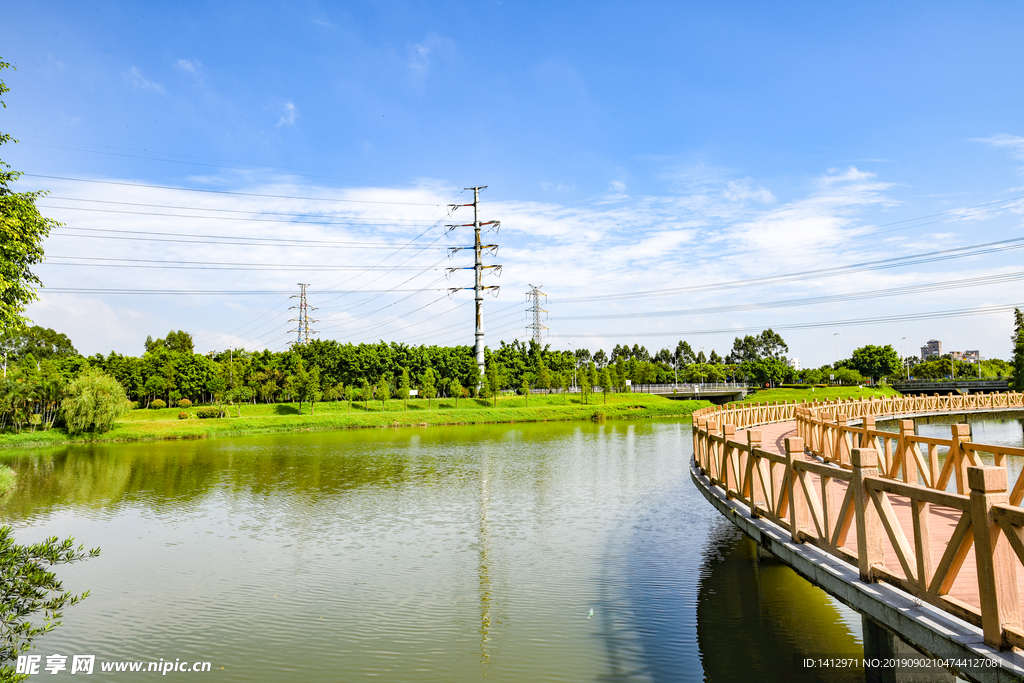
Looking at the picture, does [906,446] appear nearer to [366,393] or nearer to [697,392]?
[366,393]

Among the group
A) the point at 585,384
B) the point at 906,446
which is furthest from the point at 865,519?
the point at 585,384

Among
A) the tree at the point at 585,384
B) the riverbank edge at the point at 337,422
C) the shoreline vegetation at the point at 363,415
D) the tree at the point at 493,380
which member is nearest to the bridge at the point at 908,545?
the riverbank edge at the point at 337,422

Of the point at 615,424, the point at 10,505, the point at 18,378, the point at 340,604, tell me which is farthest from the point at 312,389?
the point at 340,604

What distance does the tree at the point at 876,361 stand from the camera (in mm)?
114062

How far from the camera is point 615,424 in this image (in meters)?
58.4

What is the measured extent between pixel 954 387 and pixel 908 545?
89.5 metres

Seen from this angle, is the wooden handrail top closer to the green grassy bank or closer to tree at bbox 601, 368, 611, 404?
the green grassy bank

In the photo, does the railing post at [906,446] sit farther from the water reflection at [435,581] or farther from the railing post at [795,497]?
the railing post at [795,497]

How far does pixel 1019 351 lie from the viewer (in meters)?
58.3

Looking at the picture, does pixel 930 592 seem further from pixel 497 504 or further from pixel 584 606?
pixel 497 504

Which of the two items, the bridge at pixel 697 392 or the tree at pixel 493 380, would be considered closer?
the tree at pixel 493 380

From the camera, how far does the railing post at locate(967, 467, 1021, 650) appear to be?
439 cm

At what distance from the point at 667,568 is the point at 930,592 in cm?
851

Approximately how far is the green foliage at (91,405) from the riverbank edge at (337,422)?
920 millimetres
